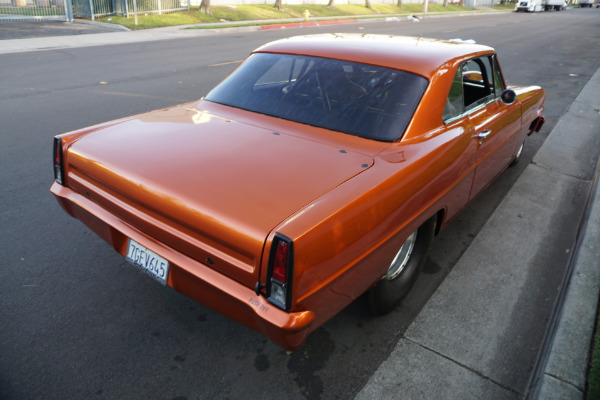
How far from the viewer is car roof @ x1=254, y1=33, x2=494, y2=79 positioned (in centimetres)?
323

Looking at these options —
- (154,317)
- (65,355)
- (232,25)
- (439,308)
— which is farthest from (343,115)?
(232,25)

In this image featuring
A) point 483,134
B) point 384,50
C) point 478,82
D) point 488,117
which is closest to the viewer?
point 384,50

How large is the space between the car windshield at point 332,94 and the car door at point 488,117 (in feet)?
2.56

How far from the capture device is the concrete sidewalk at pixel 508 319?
2.53m

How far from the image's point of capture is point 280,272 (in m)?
2.04

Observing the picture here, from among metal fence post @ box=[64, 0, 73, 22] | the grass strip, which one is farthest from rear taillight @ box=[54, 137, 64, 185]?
metal fence post @ box=[64, 0, 73, 22]

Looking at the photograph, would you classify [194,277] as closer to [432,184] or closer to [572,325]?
[432,184]

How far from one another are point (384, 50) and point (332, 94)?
1.84ft

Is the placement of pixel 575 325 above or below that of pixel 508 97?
below

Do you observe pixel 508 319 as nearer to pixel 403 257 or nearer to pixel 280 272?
pixel 403 257

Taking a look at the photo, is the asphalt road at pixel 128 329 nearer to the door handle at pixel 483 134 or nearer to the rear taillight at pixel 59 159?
the rear taillight at pixel 59 159

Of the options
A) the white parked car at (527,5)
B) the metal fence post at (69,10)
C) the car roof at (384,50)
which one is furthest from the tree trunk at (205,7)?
the white parked car at (527,5)

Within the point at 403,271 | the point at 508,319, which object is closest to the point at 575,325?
the point at 508,319

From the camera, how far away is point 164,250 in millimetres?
2404
